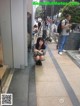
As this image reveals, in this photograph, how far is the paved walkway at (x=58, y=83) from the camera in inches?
137

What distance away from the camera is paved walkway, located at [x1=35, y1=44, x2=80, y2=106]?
3482 mm

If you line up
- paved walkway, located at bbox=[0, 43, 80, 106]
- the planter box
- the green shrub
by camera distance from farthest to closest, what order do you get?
the green shrub, the planter box, paved walkway, located at bbox=[0, 43, 80, 106]

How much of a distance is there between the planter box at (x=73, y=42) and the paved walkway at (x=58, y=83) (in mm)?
1570

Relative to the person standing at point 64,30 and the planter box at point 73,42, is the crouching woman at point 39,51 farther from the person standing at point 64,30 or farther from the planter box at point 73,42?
the planter box at point 73,42

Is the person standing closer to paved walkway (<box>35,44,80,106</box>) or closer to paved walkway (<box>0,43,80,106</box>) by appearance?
paved walkway (<box>35,44,80,106</box>)

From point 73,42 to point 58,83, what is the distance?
3.86m

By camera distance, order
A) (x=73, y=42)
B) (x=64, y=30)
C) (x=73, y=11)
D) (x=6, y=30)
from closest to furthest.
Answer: (x=6, y=30) → (x=64, y=30) → (x=73, y=42) → (x=73, y=11)

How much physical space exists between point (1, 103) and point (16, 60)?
2.10 metres

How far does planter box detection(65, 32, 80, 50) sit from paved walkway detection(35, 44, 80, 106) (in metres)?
1.57

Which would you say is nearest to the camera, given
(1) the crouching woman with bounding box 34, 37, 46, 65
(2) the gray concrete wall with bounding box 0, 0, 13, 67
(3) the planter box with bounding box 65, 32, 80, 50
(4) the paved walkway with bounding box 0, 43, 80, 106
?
(4) the paved walkway with bounding box 0, 43, 80, 106

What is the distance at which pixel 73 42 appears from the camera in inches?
308

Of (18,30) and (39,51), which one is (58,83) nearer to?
(39,51)

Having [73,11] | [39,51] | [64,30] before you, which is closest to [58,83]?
[39,51]

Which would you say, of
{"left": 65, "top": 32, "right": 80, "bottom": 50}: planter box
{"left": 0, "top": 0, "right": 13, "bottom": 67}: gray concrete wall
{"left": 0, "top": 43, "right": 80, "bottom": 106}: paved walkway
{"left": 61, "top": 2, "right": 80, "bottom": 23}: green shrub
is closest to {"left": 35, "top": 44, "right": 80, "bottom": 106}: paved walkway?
{"left": 0, "top": 43, "right": 80, "bottom": 106}: paved walkway
